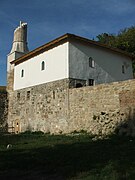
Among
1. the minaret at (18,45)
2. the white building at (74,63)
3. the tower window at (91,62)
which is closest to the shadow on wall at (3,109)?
the minaret at (18,45)

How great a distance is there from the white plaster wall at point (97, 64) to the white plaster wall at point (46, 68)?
548 mm

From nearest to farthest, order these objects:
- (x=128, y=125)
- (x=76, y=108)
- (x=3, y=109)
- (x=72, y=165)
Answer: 1. (x=72, y=165)
2. (x=128, y=125)
3. (x=76, y=108)
4. (x=3, y=109)

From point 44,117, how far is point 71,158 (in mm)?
11284

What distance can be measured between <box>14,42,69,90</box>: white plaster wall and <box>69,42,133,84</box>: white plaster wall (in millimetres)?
548

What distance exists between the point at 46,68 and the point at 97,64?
3874 mm

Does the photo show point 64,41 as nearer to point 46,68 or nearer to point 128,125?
point 46,68

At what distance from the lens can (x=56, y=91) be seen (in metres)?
18.0

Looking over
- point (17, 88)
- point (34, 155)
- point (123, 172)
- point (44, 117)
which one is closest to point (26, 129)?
point (44, 117)

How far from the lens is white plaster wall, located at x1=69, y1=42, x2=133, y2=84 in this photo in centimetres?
1766

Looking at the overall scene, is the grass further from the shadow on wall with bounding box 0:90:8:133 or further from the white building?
the shadow on wall with bounding box 0:90:8:133

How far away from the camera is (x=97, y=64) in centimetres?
1920

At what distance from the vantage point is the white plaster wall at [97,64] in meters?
17.7

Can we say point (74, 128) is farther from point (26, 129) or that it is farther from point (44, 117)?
point (26, 129)

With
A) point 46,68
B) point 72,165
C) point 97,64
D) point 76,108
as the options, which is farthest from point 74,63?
point 72,165
